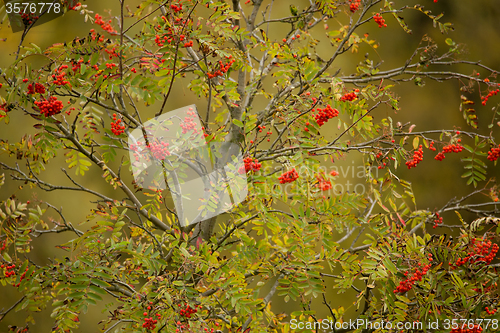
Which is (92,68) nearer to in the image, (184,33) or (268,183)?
(184,33)

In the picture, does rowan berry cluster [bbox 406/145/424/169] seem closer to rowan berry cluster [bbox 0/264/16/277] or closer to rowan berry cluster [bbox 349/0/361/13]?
rowan berry cluster [bbox 349/0/361/13]

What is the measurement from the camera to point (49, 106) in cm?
168

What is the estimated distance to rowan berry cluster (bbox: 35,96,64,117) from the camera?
5.49ft

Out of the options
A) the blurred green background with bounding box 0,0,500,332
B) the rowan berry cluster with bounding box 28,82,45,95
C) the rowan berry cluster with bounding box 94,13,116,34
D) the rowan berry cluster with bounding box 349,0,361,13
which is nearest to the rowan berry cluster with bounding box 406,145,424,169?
the rowan berry cluster with bounding box 349,0,361,13

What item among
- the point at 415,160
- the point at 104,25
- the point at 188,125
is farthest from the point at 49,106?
the point at 415,160

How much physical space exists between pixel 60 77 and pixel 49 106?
0.46 ft

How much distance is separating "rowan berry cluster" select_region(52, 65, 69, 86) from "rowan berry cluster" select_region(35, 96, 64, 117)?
8 centimetres

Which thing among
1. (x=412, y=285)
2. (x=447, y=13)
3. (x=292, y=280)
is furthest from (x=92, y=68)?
(x=447, y=13)

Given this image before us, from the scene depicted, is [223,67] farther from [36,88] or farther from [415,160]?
[415,160]

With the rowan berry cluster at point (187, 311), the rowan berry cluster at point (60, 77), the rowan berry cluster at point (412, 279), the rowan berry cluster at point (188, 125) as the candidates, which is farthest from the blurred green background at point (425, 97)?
the rowan berry cluster at point (187, 311)

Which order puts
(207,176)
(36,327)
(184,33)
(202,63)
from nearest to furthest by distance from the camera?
(184,33) → (202,63) → (207,176) → (36,327)

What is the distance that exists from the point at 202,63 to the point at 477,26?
158 inches

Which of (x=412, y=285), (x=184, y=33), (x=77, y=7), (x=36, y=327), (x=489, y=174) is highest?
(x=77, y=7)

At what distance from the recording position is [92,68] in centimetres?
179
